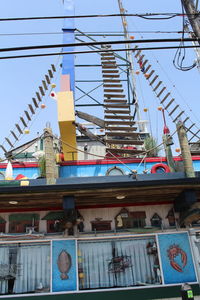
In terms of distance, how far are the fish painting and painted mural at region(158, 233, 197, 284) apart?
106 inches

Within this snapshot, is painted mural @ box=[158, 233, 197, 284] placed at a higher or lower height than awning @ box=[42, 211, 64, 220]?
lower

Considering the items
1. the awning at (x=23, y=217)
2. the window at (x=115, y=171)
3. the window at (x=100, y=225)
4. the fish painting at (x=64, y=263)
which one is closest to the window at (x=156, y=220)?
the window at (x=100, y=225)

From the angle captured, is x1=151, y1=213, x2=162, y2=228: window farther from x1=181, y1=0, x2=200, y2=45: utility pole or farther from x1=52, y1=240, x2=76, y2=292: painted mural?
x1=181, y1=0, x2=200, y2=45: utility pole

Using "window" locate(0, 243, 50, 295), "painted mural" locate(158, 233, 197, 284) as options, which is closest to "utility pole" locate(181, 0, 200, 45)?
"painted mural" locate(158, 233, 197, 284)

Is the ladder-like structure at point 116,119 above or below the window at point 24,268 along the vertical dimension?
above

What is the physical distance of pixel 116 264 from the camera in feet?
28.7

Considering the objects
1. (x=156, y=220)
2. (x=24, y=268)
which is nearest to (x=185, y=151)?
(x=156, y=220)

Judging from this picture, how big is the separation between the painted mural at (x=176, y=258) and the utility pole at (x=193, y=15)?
234 inches

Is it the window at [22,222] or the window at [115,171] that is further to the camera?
the window at [115,171]

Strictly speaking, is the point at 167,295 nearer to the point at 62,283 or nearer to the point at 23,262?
the point at 62,283

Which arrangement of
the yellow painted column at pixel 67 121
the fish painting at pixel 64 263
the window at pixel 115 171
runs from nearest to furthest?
the fish painting at pixel 64 263
the window at pixel 115 171
the yellow painted column at pixel 67 121

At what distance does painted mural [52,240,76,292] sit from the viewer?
324 inches

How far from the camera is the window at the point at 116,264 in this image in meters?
8.52

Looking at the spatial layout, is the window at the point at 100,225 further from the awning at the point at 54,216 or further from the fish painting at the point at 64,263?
the fish painting at the point at 64,263
